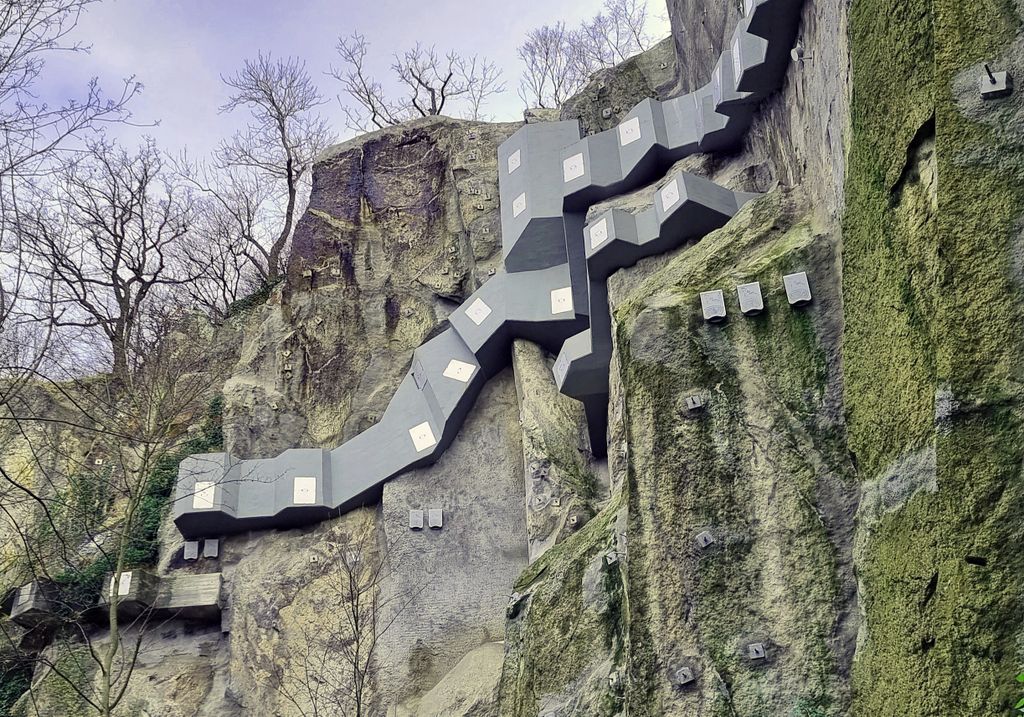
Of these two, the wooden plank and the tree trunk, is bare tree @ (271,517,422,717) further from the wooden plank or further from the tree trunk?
the tree trunk

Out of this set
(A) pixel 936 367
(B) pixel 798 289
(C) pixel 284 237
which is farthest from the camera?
(C) pixel 284 237

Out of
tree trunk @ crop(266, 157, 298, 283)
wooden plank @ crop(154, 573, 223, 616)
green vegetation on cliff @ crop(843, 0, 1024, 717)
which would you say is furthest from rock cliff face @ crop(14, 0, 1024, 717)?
tree trunk @ crop(266, 157, 298, 283)

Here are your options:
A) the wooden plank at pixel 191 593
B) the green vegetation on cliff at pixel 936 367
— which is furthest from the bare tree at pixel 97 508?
the green vegetation on cliff at pixel 936 367

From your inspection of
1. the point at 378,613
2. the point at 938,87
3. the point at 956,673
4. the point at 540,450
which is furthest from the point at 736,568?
the point at 378,613

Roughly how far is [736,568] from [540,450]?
5.41 meters

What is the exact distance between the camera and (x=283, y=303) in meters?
16.7

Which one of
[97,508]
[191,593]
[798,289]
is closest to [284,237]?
[97,508]

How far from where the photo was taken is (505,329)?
1418 centimetres

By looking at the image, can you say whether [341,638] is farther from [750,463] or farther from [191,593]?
[750,463]

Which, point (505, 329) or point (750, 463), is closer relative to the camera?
point (750, 463)

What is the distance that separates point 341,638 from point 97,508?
450 centimetres

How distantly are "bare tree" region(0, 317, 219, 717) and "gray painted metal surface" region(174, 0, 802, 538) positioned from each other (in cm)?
104

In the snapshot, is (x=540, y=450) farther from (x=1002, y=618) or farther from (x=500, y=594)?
(x=1002, y=618)

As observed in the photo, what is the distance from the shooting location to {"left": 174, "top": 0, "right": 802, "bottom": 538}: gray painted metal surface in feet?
44.8
